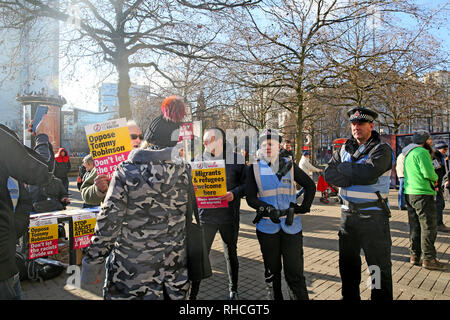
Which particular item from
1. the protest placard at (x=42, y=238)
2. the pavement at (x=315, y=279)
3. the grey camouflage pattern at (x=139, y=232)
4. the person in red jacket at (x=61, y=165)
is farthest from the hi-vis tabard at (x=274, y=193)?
the person in red jacket at (x=61, y=165)

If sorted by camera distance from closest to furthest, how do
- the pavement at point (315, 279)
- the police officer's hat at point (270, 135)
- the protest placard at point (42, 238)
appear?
the police officer's hat at point (270, 135), the pavement at point (315, 279), the protest placard at point (42, 238)

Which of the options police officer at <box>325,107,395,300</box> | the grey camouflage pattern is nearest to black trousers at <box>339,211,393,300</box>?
police officer at <box>325,107,395,300</box>

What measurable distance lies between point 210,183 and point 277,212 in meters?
0.91

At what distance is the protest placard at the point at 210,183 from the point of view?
11.7 feet

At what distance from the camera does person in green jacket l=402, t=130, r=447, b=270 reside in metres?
4.68

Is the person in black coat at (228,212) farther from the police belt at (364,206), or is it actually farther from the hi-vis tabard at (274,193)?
the police belt at (364,206)

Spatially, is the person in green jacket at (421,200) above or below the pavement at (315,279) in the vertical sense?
above

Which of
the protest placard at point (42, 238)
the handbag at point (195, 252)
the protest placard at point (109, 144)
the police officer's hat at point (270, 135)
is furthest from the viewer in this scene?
the protest placard at point (42, 238)

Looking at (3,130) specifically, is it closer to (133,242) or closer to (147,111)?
(133,242)

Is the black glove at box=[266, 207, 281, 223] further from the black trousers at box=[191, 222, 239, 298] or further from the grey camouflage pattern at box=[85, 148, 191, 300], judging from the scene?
the grey camouflage pattern at box=[85, 148, 191, 300]

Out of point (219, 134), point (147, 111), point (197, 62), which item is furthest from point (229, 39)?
point (147, 111)

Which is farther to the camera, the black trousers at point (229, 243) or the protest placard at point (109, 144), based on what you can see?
the black trousers at point (229, 243)

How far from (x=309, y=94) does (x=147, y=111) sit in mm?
8814

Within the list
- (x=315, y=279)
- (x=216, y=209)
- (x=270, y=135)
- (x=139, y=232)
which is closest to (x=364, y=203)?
(x=270, y=135)
